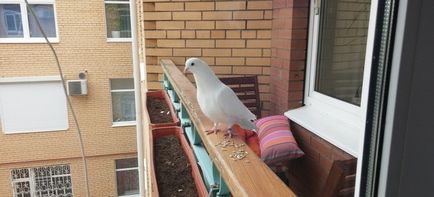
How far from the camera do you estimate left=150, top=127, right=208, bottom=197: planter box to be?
0.99m

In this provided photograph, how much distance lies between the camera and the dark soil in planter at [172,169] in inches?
44.1

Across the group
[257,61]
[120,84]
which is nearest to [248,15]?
[257,61]

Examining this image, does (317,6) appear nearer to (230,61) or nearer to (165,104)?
(230,61)

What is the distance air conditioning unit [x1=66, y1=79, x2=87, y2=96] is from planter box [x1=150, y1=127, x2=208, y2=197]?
5199mm

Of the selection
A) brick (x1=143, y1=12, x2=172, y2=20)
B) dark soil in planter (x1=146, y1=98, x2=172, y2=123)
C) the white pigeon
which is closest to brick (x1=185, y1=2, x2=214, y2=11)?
brick (x1=143, y1=12, x2=172, y2=20)

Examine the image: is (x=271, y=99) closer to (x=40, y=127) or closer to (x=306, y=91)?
(x=306, y=91)

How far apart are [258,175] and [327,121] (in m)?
1.21

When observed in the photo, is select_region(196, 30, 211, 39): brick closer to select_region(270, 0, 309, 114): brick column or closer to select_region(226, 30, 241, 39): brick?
select_region(226, 30, 241, 39): brick

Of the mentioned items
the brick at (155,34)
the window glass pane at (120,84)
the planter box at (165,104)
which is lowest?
the window glass pane at (120,84)

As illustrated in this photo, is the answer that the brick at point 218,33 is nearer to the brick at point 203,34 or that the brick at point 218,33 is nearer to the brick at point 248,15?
the brick at point 203,34

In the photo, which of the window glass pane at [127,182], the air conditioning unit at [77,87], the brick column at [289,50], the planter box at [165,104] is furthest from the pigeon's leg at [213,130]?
the window glass pane at [127,182]

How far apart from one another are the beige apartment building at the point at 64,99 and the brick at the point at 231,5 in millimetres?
4482

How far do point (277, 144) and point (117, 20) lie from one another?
17.6 feet

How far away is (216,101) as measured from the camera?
2.85 feet
